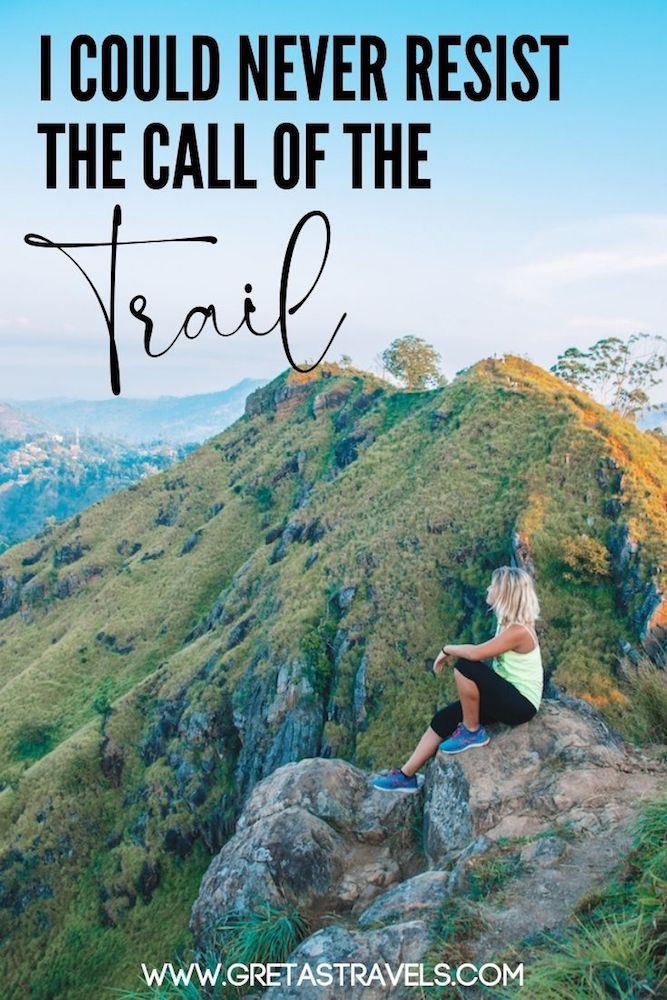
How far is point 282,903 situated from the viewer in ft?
27.7

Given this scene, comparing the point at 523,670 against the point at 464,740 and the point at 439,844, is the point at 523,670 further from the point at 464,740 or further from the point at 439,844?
the point at 439,844

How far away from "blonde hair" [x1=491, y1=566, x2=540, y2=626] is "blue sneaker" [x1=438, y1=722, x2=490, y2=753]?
191cm

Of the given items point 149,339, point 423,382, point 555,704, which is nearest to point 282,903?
point 555,704

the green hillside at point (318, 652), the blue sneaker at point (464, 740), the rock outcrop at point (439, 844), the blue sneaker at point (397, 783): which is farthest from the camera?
the green hillside at point (318, 652)

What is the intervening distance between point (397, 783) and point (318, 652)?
27.5 metres

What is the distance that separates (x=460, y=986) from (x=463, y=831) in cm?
304

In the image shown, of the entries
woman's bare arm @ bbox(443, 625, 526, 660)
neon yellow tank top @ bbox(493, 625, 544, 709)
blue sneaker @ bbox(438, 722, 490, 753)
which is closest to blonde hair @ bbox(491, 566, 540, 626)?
woman's bare arm @ bbox(443, 625, 526, 660)

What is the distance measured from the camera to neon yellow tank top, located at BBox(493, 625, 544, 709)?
9.16 m

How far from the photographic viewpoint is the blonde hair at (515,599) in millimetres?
8906

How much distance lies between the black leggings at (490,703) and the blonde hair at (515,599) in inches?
35.7

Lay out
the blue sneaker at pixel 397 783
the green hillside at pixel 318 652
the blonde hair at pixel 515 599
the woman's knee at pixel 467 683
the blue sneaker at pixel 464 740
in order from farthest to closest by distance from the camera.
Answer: the green hillside at pixel 318 652
the blue sneaker at pixel 397 783
the blue sneaker at pixel 464 740
the woman's knee at pixel 467 683
the blonde hair at pixel 515 599

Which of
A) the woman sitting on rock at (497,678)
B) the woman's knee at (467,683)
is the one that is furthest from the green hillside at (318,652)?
the woman's knee at (467,683)

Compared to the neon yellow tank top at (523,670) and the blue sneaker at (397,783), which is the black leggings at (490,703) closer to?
the neon yellow tank top at (523,670)

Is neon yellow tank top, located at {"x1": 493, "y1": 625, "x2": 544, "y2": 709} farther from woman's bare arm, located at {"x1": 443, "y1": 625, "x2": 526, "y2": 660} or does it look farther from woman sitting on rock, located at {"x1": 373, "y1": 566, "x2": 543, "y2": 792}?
woman's bare arm, located at {"x1": 443, "y1": 625, "x2": 526, "y2": 660}
